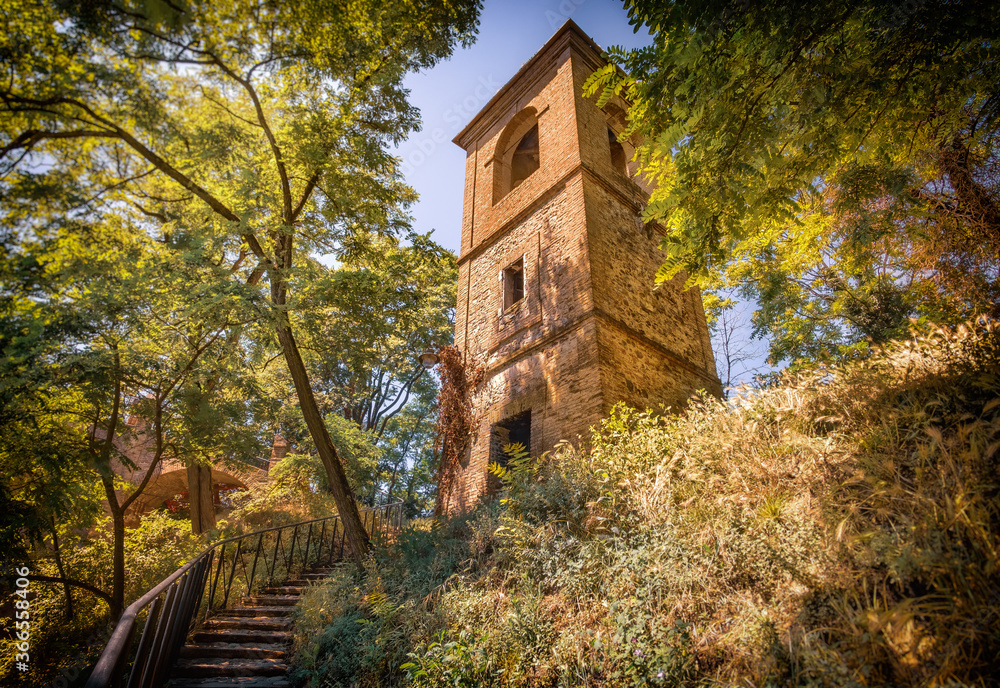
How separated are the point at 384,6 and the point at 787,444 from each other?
7.92 m

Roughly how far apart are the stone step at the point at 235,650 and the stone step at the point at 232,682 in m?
0.52

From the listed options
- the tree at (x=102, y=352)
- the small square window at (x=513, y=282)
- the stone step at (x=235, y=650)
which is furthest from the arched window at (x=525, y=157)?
the stone step at (x=235, y=650)

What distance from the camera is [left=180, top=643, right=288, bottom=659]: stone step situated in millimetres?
5816

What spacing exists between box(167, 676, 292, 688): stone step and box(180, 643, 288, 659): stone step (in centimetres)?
52

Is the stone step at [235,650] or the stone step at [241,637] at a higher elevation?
the stone step at [241,637]

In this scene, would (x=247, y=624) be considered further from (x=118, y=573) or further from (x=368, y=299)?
(x=368, y=299)

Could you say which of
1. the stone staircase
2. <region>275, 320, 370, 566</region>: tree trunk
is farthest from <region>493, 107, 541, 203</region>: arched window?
the stone staircase

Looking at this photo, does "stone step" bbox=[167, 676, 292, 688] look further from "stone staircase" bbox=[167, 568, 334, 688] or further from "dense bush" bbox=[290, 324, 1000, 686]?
"dense bush" bbox=[290, 324, 1000, 686]

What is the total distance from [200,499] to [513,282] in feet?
30.8

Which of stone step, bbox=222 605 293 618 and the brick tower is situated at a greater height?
the brick tower

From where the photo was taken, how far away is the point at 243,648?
596 centimetres

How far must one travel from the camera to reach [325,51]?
702 cm

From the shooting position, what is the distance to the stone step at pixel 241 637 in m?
6.25

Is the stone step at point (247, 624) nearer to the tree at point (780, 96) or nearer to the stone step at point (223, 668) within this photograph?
the stone step at point (223, 668)
